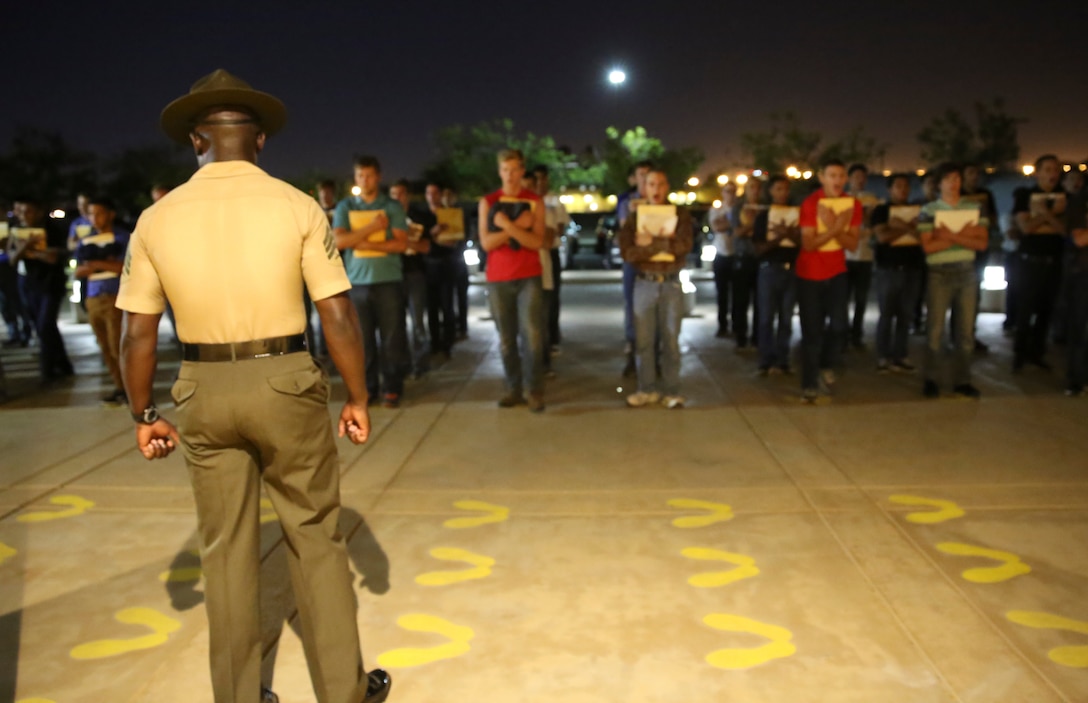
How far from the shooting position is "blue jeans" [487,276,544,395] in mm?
7414

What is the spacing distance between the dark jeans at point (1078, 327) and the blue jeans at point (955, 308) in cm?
84

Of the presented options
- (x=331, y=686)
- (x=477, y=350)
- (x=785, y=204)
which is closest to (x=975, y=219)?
(x=785, y=204)

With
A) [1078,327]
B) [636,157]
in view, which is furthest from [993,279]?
[636,157]

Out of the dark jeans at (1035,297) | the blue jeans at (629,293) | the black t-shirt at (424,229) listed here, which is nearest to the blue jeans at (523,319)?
the blue jeans at (629,293)

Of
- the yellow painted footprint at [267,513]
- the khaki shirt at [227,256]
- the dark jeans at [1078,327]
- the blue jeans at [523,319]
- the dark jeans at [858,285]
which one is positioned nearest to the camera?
the khaki shirt at [227,256]

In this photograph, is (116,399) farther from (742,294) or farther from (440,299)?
(742,294)

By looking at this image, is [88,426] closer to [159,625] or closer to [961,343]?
[159,625]

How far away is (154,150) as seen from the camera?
68875mm

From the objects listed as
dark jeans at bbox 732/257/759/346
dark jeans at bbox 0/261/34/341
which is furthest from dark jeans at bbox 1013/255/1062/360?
dark jeans at bbox 0/261/34/341

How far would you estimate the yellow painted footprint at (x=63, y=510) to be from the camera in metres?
5.15

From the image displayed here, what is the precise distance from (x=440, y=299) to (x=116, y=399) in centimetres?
382

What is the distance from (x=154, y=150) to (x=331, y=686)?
73.9 m

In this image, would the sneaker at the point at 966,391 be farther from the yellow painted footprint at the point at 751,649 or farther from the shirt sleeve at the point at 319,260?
the shirt sleeve at the point at 319,260

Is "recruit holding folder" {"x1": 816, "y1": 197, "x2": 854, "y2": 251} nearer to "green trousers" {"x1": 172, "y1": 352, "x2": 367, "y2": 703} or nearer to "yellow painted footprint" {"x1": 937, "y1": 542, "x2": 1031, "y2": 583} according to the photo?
"yellow painted footprint" {"x1": 937, "y1": 542, "x2": 1031, "y2": 583}
